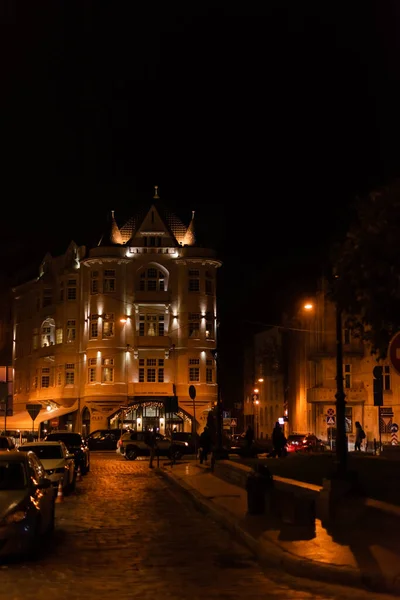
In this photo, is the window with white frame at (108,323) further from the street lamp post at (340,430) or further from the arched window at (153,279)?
the street lamp post at (340,430)

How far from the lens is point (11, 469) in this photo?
1373 cm

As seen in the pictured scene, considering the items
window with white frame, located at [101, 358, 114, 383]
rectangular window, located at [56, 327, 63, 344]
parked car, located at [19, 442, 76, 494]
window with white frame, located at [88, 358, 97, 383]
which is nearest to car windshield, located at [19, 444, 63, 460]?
parked car, located at [19, 442, 76, 494]

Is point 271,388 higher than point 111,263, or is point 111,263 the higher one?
point 111,263

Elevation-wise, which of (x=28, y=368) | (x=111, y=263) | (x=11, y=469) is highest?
(x=111, y=263)

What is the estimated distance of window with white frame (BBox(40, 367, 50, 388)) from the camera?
2965 inches

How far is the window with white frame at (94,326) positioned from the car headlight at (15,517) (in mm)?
57839

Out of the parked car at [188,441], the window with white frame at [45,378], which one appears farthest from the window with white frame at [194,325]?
the parked car at [188,441]

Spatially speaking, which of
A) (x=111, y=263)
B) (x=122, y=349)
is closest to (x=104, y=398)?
(x=122, y=349)

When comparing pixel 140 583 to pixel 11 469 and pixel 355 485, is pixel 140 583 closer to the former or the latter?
pixel 11 469

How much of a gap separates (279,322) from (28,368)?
78.1ft

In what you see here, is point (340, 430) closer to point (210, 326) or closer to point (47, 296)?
point (210, 326)

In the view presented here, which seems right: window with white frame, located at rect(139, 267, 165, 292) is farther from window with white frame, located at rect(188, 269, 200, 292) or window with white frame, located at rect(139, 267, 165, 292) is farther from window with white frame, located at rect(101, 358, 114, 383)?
window with white frame, located at rect(101, 358, 114, 383)

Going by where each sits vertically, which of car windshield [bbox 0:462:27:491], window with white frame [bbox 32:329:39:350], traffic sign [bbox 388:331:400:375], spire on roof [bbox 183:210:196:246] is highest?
spire on roof [bbox 183:210:196:246]

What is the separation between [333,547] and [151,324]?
5846cm
